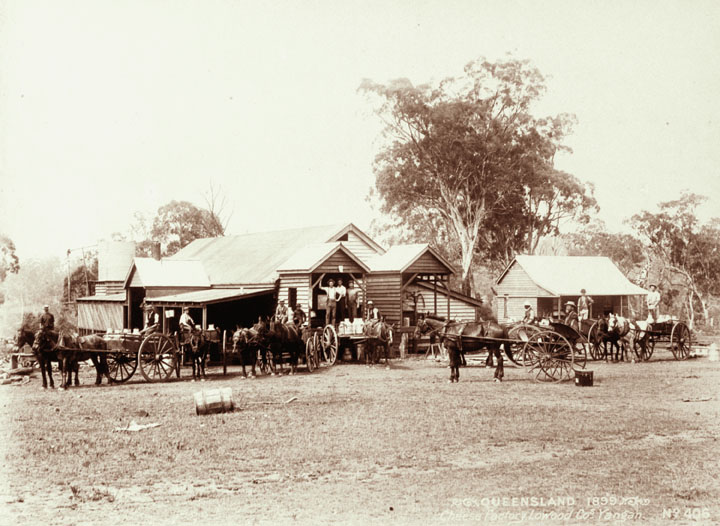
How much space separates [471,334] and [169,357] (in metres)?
8.87

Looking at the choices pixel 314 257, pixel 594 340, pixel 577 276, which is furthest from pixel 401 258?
pixel 577 276

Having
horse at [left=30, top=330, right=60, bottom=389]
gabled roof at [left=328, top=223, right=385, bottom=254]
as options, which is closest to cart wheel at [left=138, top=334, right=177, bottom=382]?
horse at [left=30, top=330, right=60, bottom=389]

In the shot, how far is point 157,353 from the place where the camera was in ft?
71.5

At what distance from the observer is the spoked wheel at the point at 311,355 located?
2414 cm

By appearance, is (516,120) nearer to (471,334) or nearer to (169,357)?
(471,334)

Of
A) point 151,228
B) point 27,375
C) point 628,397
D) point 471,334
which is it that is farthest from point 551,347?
point 151,228

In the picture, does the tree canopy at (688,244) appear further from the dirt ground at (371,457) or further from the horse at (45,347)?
the horse at (45,347)

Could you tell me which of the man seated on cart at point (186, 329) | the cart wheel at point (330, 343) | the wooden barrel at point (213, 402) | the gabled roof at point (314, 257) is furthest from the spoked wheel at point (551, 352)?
the gabled roof at point (314, 257)

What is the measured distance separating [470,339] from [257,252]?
17.5 metres

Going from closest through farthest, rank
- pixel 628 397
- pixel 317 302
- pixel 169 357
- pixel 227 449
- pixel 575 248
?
pixel 227 449
pixel 628 397
pixel 169 357
pixel 317 302
pixel 575 248

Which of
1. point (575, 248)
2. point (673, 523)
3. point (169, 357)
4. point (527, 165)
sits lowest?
point (673, 523)

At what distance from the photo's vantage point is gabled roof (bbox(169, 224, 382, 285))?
32.8 metres

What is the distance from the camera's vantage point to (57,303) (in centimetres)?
5144

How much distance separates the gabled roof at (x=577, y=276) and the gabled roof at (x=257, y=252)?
13.2m
